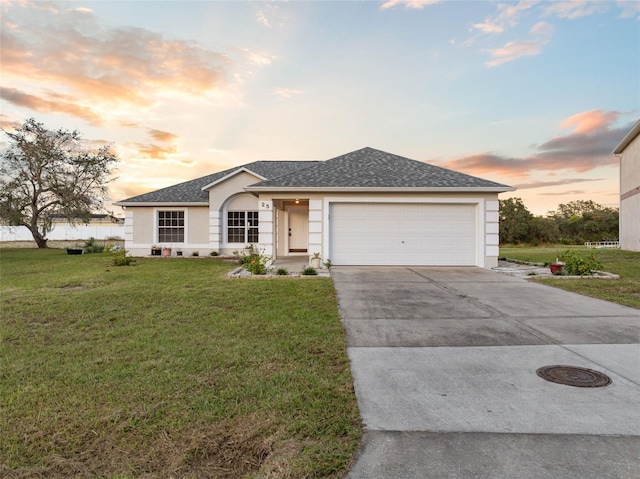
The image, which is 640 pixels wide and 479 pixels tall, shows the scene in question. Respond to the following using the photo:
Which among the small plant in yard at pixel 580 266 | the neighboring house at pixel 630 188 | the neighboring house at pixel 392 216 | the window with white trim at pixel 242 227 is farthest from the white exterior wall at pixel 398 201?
the neighboring house at pixel 630 188

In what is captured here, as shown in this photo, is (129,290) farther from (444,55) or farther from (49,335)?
(444,55)

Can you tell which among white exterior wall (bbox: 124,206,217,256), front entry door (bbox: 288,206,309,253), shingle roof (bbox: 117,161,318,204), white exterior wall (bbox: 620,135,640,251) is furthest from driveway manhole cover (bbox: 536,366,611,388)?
white exterior wall (bbox: 620,135,640,251)

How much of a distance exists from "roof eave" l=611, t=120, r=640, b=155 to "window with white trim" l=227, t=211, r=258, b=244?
21674 millimetres

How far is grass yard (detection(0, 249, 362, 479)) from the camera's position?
7.98 ft

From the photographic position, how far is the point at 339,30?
12.8 m

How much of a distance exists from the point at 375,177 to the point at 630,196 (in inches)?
770

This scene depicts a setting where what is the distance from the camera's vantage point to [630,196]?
2317cm

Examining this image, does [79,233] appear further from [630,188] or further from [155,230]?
[630,188]

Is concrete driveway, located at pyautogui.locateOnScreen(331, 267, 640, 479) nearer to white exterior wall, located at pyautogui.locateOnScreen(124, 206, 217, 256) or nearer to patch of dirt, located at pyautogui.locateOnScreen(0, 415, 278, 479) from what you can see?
patch of dirt, located at pyautogui.locateOnScreen(0, 415, 278, 479)

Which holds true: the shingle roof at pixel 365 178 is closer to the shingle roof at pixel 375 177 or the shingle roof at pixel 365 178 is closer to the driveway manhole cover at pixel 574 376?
the shingle roof at pixel 375 177

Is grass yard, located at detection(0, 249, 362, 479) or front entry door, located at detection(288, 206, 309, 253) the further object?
front entry door, located at detection(288, 206, 309, 253)

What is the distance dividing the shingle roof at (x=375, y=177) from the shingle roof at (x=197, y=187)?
16.8 ft

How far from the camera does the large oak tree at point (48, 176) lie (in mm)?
25203

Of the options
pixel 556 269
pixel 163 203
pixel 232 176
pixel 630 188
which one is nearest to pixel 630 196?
pixel 630 188
